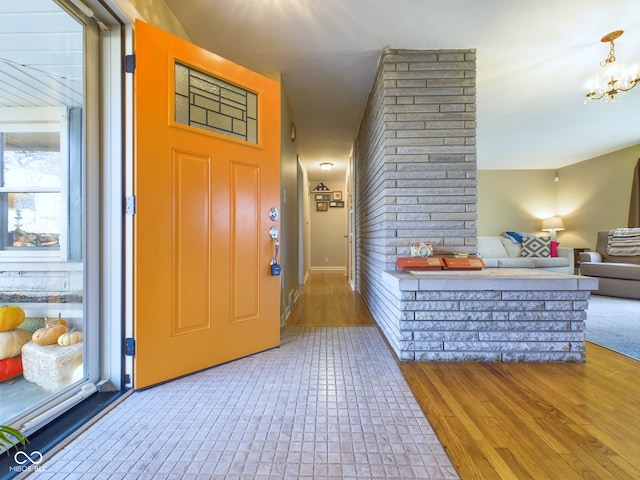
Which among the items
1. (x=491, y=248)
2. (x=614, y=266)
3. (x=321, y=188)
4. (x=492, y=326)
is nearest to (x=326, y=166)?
(x=321, y=188)

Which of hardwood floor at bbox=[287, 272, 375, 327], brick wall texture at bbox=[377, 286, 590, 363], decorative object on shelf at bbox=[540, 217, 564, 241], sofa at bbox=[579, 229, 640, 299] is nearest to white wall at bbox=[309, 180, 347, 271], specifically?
hardwood floor at bbox=[287, 272, 375, 327]

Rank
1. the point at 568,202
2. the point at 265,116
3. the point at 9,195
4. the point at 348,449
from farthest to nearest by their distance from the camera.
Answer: the point at 568,202
the point at 265,116
the point at 9,195
the point at 348,449

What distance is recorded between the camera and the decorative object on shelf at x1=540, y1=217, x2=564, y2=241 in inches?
240

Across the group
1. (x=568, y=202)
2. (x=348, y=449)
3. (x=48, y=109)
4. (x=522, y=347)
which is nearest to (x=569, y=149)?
(x=568, y=202)

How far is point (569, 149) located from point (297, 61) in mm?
5467

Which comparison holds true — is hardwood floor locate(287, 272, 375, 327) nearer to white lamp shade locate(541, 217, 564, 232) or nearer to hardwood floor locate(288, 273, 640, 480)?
hardwood floor locate(288, 273, 640, 480)

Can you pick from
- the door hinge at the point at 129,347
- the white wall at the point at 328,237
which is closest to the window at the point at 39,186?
the door hinge at the point at 129,347

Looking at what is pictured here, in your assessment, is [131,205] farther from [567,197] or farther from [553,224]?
[567,197]

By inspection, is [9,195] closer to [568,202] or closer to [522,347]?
[522,347]

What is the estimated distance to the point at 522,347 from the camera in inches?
73.9

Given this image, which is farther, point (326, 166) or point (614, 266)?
point (326, 166)

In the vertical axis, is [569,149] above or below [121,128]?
above

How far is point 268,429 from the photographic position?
121 cm

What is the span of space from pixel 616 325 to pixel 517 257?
103 inches
